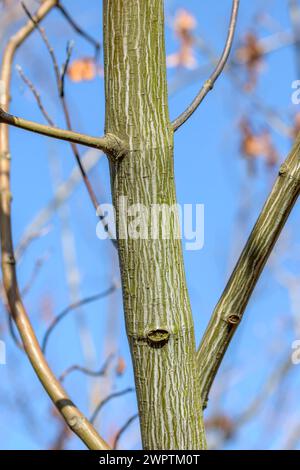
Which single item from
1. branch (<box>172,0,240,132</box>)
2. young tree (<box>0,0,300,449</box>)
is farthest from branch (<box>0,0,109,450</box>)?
branch (<box>172,0,240,132</box>)

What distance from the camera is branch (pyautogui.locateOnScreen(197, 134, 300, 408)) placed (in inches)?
45.2

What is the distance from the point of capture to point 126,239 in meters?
1.07

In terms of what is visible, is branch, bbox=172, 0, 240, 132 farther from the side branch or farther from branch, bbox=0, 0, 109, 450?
branch, bbox=0, 0, 109, 450

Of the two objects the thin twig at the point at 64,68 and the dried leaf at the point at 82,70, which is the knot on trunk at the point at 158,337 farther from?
the dried leaf at the point at 82,70

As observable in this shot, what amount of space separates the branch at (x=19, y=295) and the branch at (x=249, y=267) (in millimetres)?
261

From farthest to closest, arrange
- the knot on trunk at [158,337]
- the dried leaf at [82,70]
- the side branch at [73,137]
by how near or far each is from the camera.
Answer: the dried leaf at [82,70] → the knot on trunk at [158,337] → the side branch at [73,137]

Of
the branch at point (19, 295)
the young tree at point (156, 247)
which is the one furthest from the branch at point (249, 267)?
the branch at point (19, 295)

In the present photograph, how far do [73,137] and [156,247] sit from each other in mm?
235

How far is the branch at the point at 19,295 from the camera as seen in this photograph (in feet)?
3.99

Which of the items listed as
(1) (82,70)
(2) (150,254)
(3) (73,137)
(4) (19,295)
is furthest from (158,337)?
(1) (82,70)

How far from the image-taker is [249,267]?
1.16 metres

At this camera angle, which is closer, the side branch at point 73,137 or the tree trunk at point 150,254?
the side branch at point 73,137
